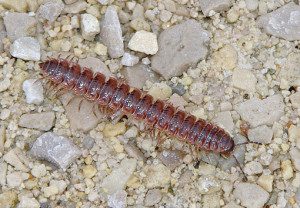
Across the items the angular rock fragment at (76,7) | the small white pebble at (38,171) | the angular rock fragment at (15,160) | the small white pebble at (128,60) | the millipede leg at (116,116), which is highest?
the angular rock fragment at (76,7)

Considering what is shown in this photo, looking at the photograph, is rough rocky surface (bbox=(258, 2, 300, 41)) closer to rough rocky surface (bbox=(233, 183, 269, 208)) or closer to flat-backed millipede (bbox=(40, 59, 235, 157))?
flat-backed millipede (bbox=(40, 59, 235, 157))

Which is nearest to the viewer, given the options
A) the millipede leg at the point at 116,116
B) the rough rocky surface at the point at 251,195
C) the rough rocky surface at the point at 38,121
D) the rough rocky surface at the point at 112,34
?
the rough rocky surface at the point at 251,195

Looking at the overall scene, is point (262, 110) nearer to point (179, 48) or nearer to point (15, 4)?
point (179, 48)

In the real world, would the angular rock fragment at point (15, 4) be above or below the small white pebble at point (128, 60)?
above

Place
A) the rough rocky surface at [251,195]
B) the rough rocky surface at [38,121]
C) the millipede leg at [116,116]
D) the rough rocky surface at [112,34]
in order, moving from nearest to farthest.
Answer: the rough rocky surface at [251,195] → the rough rocky surface at [38,121] → the millipede leg at [116,116] → the rough rocky surface at [112,34]

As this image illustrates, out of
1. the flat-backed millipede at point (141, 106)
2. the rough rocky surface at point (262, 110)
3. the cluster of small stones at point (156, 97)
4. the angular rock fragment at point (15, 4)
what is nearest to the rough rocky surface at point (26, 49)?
the cluster of small stones at point (156, 97)

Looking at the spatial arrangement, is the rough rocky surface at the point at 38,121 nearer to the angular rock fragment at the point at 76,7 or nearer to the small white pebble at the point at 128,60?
the small white pebble at the point at 128,60
